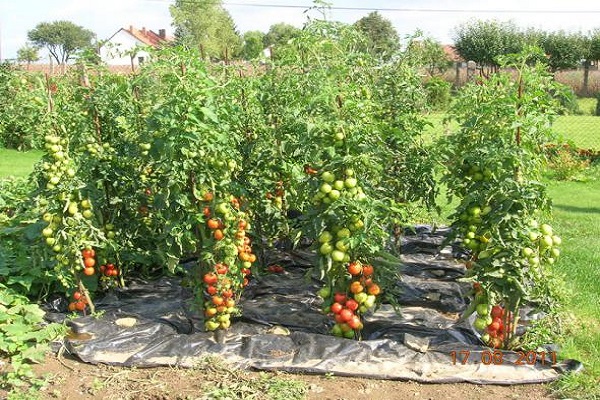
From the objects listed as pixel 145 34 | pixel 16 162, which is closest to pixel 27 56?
pixel 16 162

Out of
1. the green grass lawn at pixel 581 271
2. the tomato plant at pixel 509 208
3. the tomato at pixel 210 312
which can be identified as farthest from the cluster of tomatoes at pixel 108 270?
the green grass lawn at pixel 581 271

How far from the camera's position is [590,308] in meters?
4.25

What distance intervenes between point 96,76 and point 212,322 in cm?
203

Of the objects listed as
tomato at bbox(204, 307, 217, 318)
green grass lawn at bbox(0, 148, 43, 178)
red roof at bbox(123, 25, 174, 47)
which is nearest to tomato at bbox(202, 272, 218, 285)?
tomato at bbox(204, 307, 217, 318)

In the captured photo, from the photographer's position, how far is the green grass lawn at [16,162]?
34.7ft

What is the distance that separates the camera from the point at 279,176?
467 cm

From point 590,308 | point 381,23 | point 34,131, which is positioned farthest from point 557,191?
point 381,23

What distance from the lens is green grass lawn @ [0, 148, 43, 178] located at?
417 inches

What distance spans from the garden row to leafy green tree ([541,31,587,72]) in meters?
24.3

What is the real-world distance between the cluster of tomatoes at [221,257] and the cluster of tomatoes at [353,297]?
0.60m

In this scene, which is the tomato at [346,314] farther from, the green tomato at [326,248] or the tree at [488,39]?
the tree at [488,39]

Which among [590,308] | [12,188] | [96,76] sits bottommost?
[590,308]

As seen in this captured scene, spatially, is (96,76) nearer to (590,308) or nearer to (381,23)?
(590,308)

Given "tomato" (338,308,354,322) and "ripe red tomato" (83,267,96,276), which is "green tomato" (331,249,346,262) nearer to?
"tomato" (338,308,354,322)
